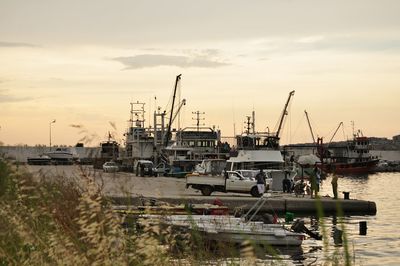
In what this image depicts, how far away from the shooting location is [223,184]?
46438 mm

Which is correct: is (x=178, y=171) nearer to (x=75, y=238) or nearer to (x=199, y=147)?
(x=199, y=147)

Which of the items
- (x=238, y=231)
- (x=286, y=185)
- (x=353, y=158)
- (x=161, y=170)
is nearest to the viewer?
(x=238, y=231)

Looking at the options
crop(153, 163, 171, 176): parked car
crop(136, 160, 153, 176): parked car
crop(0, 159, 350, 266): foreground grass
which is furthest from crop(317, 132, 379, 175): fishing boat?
crop(0, 159, 350, 266): foreground grass

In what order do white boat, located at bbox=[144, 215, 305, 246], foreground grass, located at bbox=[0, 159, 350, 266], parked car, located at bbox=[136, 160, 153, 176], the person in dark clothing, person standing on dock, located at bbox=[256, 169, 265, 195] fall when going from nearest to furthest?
foreground grass, located at bbox=[0, 159, 350, 266]
white boat, located at bbox=[144, 215, 305, 246]
person standing on dock, located at bbox=[256, 169, 265, 195]
the person in dark clothing
parked car, located at bbox=[136, 160, 153, 176]

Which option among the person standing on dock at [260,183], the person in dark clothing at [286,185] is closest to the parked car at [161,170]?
the person in dark clothing at [286,185]

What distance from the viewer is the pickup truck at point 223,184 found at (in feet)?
151

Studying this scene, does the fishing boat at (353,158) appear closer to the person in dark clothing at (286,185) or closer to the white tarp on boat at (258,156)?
the white tarp on boat at (258,156)

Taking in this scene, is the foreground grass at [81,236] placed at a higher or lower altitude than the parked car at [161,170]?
higher

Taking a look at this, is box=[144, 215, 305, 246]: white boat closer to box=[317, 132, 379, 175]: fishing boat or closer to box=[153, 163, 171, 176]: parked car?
box=[153, 163, 171, 176]: parked car

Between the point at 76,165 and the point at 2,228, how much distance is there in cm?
319

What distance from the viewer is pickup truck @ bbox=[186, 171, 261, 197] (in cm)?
4591

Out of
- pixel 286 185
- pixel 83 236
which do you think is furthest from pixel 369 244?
pixel 286 185

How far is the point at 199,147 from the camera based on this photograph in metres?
108

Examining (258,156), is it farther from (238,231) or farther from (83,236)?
(83,236)
